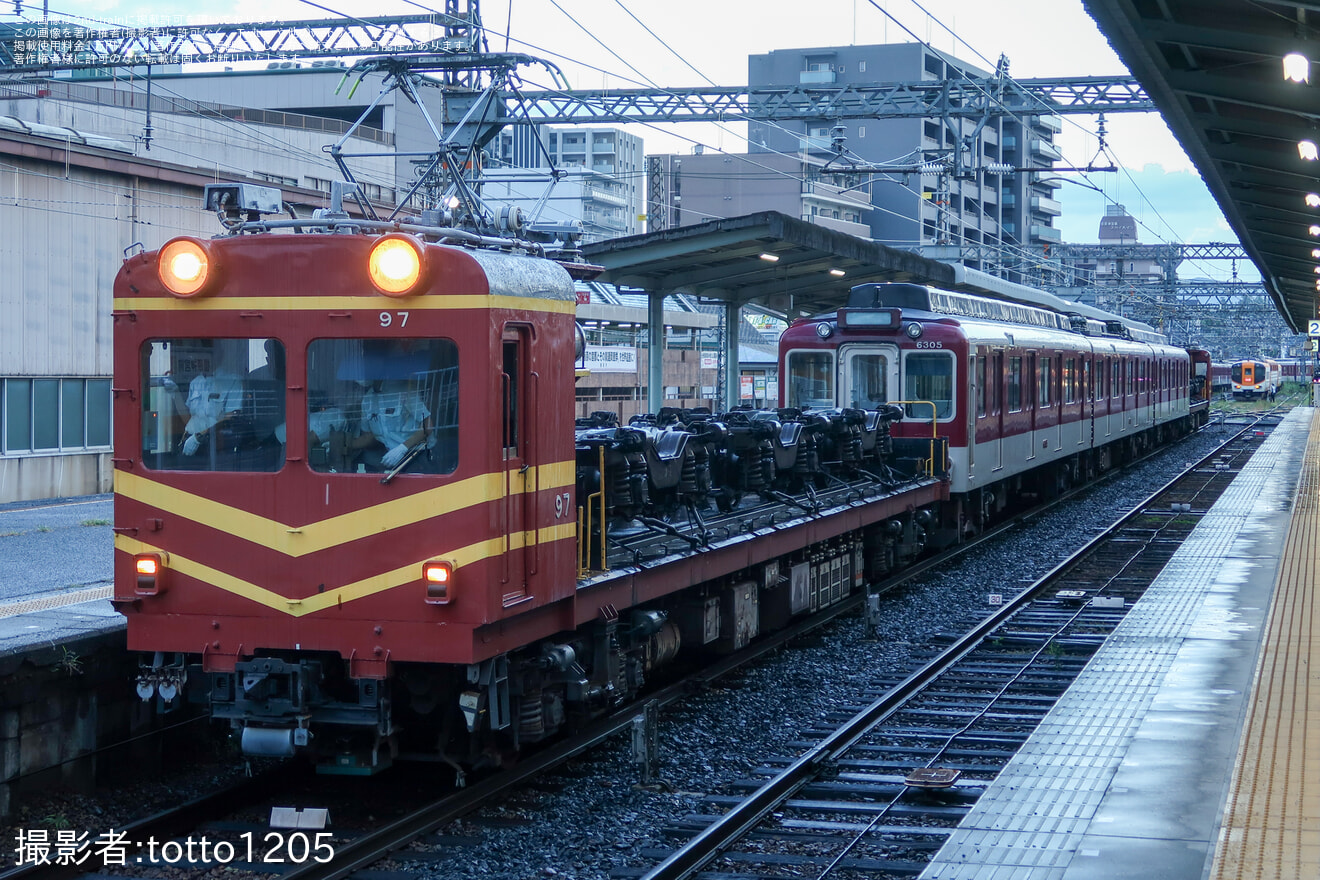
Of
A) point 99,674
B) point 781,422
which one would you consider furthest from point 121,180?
point 99,674

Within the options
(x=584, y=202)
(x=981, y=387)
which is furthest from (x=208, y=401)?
(x=584, y=202)

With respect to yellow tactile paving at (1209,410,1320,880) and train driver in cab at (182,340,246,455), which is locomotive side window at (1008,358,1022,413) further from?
train driver in cab at (182,340,246,455)

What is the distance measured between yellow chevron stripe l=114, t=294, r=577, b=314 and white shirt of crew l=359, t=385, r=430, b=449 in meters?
0.46

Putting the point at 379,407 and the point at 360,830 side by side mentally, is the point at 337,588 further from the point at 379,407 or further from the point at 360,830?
the point at 360,830

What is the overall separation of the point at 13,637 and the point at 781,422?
804 cm

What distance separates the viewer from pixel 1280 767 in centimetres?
816

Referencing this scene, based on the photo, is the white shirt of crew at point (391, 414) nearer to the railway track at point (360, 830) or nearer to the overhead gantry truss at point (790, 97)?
the railway track at point (360, 830)

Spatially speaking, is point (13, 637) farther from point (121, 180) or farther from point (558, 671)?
point (121, 180)

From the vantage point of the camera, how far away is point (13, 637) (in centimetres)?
861

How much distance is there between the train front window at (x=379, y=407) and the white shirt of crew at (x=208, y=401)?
1.55ft

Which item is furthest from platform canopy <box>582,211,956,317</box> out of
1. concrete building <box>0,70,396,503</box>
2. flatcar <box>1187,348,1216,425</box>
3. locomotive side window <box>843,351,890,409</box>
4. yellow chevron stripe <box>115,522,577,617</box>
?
flatcar <box>1187,348,1216,425</box>

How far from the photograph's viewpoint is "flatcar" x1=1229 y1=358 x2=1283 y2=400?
287 ft

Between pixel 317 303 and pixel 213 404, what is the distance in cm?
84

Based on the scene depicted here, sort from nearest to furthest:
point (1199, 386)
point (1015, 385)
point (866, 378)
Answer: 1. point (866, 378)
2. point (1015, 385)
3. point (1199, 386)
